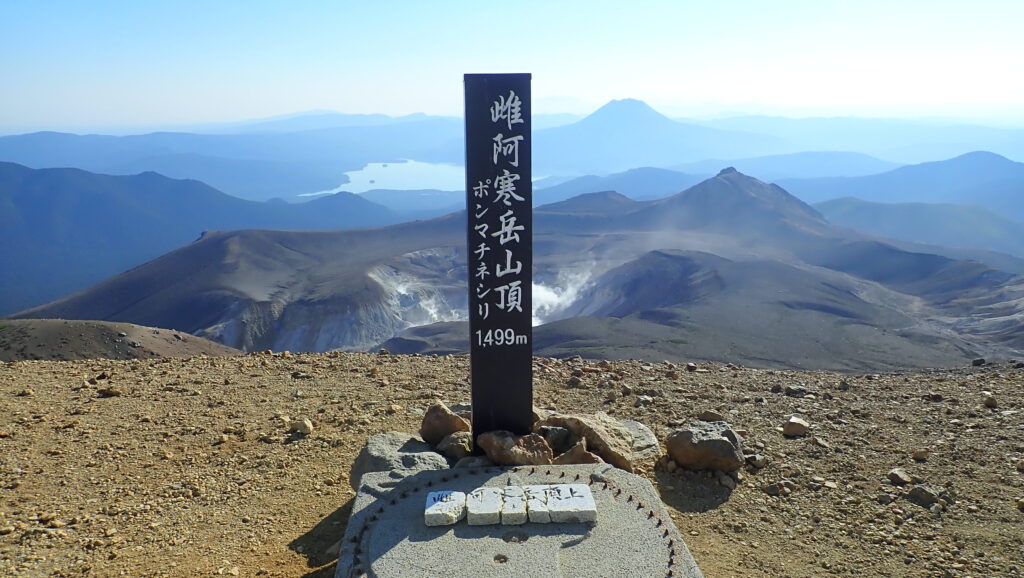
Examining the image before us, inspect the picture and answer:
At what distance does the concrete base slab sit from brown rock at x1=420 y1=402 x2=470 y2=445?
1163 millimetres

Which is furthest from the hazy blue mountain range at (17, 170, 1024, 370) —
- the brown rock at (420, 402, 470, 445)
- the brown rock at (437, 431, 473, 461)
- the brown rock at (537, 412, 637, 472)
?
the brown rock at (437, 431, 473, 461)

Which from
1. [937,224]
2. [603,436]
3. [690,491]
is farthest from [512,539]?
[937,224]

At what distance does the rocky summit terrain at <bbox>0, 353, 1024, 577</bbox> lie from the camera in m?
5.91

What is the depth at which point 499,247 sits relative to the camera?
6875 millimetres

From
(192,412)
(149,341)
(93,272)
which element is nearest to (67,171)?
(93,272)

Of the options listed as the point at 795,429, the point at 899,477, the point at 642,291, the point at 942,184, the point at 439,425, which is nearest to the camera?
the point at 899,477

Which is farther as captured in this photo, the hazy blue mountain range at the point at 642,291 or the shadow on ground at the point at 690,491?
the hazy blue mountain range at the point at 642,291

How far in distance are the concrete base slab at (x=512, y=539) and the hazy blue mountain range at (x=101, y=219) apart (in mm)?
100532

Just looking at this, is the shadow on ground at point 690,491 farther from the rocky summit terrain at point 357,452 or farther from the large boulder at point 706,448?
the large boulder at point 706,448

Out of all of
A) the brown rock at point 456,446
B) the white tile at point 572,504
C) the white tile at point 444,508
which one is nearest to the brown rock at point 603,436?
the brown rock at point 456,446

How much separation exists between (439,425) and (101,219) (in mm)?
149975

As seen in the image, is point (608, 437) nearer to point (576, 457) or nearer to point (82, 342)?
point (576, 457)

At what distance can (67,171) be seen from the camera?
14112 centimetres

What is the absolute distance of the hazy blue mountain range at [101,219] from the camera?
345ft
